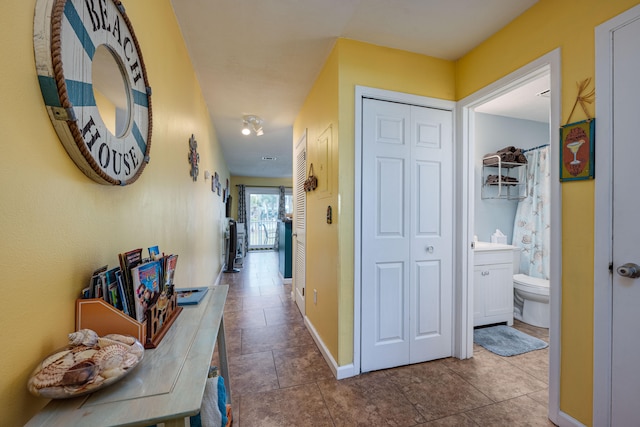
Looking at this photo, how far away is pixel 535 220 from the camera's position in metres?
2.88

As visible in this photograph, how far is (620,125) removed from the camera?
117cm

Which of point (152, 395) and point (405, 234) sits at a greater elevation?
point (405, 234)

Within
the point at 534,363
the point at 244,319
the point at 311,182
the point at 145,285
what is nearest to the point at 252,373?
the point at 244,319

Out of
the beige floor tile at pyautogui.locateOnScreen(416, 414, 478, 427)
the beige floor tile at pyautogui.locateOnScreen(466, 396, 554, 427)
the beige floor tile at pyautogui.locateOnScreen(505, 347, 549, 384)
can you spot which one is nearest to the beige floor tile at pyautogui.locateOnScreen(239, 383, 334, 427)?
the beige floor tile at pyautogui.locateOnScreen(416, 414, 478, 427)

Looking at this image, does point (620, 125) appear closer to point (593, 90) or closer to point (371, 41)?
point (593, 90)

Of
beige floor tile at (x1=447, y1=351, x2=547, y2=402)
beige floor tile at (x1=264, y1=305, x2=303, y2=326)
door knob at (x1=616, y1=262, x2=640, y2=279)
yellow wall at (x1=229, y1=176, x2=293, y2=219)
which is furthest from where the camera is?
yellow wall at (x1=229, y1=176, x2=293, y2=219)

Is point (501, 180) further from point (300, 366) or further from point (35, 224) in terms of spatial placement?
point (35, 224)

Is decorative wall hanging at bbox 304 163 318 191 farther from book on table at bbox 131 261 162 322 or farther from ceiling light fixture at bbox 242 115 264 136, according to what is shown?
book on table at bbox 131 261 162 322

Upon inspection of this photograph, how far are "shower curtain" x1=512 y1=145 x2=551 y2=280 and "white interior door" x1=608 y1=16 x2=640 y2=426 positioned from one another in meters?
1.91

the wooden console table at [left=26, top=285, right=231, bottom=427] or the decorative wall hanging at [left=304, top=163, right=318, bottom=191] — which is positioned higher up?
the decorative wall hanging at [left=304, top=163, right=318, bottom=191]

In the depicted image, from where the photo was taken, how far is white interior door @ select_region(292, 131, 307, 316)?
2.94 metres

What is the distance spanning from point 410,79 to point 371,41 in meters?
0.40

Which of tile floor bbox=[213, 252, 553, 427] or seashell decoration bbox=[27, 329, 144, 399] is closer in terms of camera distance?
seashell decoration bbox=[27, 329, 144, 399]

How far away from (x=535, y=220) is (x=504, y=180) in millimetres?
553
